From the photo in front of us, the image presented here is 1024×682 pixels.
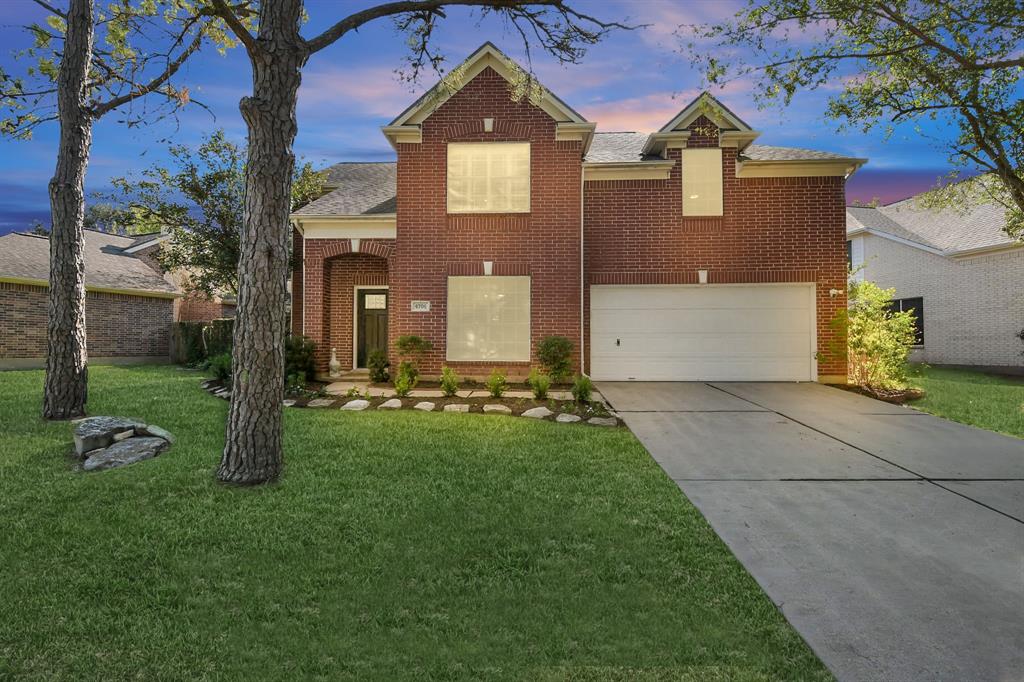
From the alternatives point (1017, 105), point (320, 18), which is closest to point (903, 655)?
point (1017, 105)

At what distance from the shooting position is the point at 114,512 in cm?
432

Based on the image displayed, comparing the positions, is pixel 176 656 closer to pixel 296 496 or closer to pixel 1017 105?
pixel 296 496

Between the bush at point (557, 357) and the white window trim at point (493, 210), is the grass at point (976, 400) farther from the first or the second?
the white window trim at point (493, 210)

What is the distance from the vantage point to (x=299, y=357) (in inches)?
449

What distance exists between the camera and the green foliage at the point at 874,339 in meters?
10.9

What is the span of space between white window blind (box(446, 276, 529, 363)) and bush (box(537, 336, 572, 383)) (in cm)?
68

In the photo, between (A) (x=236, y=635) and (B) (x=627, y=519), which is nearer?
(A) (x=236, y=635)

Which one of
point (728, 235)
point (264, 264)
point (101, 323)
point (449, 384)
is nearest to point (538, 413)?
point (449, 384)

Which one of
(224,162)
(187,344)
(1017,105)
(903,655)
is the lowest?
(903,655)

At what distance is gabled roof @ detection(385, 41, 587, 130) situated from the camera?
37.0ft

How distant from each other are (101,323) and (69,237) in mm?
13764

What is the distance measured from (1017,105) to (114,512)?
12346mm

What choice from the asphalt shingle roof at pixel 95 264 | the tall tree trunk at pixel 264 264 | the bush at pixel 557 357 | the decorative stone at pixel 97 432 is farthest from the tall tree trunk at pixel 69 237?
the asphalt shingle roof at pixel 95 264

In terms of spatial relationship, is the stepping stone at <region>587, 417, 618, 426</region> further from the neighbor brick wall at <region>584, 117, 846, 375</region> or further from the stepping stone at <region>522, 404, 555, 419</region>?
the neighbor brick wall at <region>584, 117, 846, 375</region>
